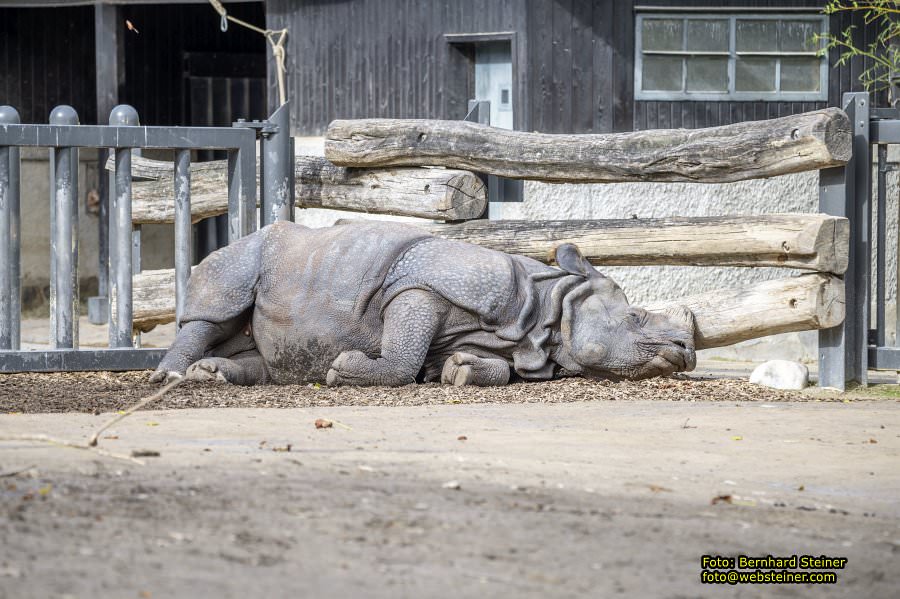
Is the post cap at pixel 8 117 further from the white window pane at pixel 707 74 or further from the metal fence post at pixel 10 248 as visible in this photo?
the white window pane at pixel 707 74

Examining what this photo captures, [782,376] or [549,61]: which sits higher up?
[549,61]

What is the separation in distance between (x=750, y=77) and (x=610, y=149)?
4.66 metres

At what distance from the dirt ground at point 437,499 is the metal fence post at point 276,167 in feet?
7.45

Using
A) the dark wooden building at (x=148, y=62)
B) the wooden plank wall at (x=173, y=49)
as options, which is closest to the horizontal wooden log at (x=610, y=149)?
the dark wooden building at (x=148, y=62)

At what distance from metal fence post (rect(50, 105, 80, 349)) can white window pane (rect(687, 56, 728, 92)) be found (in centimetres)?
636

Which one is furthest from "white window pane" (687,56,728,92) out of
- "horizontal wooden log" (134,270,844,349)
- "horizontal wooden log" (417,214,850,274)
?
"horizontal wooden log" (134,270,844,349)

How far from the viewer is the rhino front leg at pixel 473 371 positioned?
24.9 ft

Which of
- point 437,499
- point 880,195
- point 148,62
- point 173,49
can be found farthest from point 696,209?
point 437,499

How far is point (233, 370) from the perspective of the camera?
7.85 m

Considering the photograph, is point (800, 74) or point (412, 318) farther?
point (800, 74)

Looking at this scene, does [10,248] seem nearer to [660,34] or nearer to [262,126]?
[262,126]

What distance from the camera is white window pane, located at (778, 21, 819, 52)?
12234mm

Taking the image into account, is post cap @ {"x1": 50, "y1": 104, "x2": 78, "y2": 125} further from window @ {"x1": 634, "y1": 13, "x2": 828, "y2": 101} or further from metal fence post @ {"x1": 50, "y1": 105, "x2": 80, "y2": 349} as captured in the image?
window @ {"x1": 634, "y1": 13, "x2": 828, "y2": 101}

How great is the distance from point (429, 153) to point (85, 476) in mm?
4767
